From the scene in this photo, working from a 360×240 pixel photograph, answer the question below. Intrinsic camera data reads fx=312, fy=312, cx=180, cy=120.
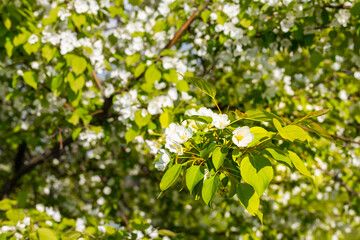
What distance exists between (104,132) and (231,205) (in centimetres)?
204

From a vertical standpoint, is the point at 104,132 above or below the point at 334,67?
above

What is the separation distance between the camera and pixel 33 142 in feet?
13.0

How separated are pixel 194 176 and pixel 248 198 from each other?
23 cm

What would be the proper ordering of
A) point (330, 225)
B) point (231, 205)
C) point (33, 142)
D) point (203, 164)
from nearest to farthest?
point (203, 164) < point (33, 142) < point (231, 205) < point (330, 225)

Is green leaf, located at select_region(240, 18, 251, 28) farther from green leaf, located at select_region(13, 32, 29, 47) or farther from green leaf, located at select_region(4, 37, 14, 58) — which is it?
green leaf, located at select_region(4, 37, 14, 58)

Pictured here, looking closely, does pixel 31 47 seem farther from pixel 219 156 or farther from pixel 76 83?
pixel 219 156

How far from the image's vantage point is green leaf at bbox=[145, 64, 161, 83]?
8.84 feet

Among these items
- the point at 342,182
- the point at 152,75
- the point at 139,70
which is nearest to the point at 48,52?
the point at 139,70

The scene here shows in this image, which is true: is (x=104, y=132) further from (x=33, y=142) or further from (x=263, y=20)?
(x=263, y=20)

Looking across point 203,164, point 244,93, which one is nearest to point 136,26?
point 244,93

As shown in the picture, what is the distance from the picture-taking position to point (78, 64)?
2615 mm

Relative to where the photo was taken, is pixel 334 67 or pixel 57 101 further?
pixel 334 67

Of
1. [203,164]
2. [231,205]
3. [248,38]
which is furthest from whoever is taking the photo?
[231,205]

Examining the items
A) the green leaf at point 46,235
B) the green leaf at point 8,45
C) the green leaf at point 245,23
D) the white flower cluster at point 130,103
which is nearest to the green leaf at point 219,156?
the green leaf at point 46,235
